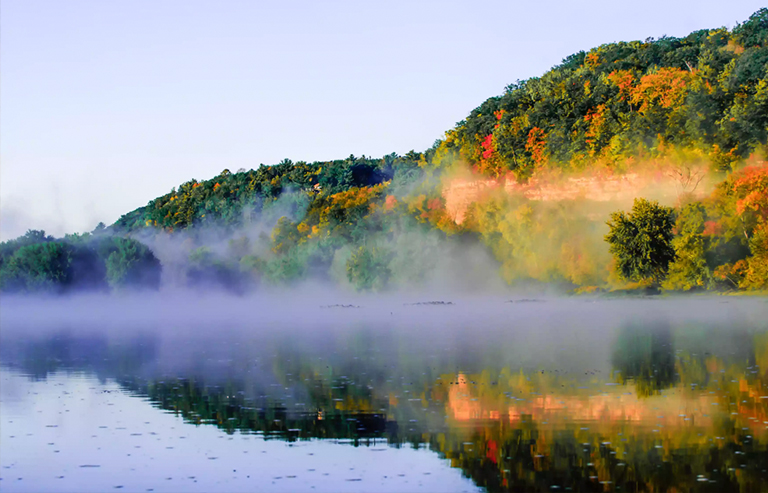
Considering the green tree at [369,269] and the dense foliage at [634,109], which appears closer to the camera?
the dense foliage at [634,109]

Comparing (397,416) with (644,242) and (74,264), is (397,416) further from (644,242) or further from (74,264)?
(74,264)

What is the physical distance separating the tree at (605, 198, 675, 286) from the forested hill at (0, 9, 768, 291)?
22cm

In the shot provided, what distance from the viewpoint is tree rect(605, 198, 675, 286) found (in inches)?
3118

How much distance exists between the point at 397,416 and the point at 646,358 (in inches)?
536

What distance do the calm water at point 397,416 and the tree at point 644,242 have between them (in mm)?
38607

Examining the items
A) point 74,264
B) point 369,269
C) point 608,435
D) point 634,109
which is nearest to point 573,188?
point 634,109

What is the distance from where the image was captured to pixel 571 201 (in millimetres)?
100062

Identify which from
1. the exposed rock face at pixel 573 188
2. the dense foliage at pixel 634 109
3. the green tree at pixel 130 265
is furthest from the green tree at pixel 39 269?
the dense foliage at pixel 634 109

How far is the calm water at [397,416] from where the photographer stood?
15.6 metres

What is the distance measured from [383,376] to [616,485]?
1444 centimetres

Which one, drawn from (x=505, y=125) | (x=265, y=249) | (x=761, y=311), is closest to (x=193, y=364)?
(x=761, y=311)

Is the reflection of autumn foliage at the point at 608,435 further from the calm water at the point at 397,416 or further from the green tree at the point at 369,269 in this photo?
the green tree at the point at 369,269

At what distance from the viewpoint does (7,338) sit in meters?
52.3

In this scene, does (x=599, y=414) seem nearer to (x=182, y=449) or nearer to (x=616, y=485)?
(x=616, y=485)
